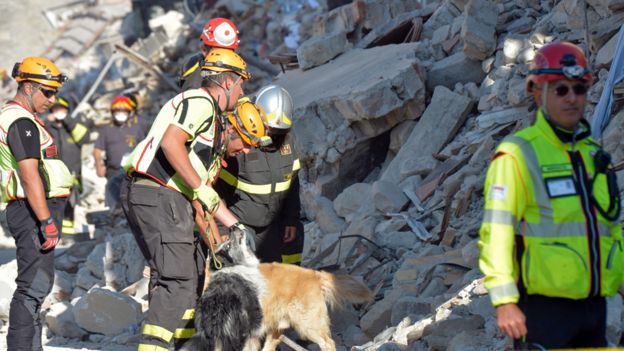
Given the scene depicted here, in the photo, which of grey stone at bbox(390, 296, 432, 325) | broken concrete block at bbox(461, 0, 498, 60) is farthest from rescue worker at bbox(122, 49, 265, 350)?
broken concrete block at bbox(461, 0, 498, 60)

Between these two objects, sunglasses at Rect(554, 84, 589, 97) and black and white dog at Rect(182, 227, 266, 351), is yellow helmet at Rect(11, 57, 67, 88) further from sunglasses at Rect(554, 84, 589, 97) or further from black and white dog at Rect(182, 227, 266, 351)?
sunglasses at Rect(554, 84, 589, 97)

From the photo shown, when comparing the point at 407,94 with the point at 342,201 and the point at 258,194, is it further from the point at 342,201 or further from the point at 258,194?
the point at 258,194

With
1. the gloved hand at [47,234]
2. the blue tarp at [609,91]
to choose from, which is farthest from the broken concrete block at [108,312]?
the blue tarp at [609,91]

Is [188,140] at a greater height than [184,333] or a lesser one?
greater

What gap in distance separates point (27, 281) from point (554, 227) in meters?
3.72

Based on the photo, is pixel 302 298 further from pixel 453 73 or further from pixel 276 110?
pixel 453 73

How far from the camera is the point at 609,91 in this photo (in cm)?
667

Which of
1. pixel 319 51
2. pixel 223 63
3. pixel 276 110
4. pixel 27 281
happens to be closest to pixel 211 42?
pixel 276 110

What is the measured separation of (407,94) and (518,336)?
6207mm

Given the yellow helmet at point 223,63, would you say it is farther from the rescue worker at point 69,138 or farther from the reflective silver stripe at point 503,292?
the rescue worker at point 69,138

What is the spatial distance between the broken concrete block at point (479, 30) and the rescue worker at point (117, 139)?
4389 millimetres

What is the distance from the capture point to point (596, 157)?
369 cm

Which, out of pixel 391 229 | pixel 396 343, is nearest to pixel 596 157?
pixel 396 343

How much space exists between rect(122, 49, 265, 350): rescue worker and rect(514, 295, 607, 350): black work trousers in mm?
2342
